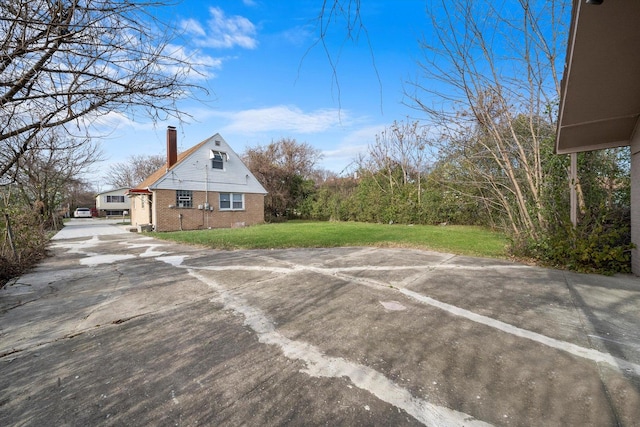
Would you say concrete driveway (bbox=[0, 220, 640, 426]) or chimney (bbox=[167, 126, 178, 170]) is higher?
chimney (bbox=[167, 126, 178, 170])

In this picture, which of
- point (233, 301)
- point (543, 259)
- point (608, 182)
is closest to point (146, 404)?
point (233, 301)

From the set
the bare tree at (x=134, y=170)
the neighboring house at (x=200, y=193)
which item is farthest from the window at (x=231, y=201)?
the bare tree at (x=134, y=170)

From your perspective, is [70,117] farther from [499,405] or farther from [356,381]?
[499,405]

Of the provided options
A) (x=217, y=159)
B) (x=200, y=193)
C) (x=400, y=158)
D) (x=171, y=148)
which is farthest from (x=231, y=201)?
(x=400, y=158)

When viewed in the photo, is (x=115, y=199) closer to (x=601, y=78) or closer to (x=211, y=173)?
(x=211, y=173)

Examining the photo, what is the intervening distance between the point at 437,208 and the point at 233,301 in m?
15.5

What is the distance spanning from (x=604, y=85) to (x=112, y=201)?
5717cm

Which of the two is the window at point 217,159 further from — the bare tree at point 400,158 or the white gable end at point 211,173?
the bare tree at point 400,158

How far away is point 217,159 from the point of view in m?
19.1

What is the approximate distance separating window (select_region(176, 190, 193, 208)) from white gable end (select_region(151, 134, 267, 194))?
0.27 metres

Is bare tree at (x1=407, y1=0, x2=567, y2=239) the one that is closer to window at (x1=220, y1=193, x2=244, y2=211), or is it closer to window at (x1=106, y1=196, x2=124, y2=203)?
window at (x1=220, y1=193, x2=244, y2=211)

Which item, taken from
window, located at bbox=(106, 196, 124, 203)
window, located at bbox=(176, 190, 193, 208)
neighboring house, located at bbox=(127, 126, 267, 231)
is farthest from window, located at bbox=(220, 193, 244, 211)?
window, located at bbox=(106, 196, 124, 203)

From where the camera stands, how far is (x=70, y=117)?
9.57 ft

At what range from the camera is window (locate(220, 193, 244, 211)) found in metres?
19.5
